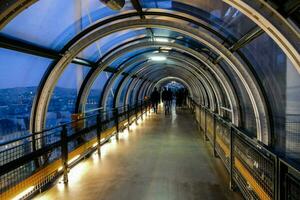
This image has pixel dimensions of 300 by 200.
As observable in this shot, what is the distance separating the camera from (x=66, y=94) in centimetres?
812

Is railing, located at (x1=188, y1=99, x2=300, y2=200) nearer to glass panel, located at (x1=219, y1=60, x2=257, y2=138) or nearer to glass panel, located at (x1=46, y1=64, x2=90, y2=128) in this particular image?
glass panel, located at (x1=219, y1=60, x2=257, y2=138)

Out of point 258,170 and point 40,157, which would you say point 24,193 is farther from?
point 258,170

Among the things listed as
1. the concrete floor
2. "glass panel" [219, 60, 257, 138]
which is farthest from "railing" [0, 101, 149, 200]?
"glass panel" [219, 60, 257, 138]

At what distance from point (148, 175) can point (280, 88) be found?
3031 millimetres

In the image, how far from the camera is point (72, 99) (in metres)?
8.41

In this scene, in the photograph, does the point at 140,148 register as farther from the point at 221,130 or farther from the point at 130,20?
the point at 130,20

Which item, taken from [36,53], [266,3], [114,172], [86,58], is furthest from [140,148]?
[266,3]

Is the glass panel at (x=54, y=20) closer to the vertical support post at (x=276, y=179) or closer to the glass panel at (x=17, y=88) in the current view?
the glass panel at (x=17, y=88)

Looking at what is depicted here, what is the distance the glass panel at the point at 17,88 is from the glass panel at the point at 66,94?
1.15 m

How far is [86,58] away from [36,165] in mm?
3787

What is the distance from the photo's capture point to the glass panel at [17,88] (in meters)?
5.14

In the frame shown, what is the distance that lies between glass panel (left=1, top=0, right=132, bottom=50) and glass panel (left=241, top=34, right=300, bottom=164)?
113 inches

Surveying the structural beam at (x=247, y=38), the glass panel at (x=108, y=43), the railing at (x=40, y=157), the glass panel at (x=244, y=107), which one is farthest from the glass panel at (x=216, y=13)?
the railing at (x=40, y=157)

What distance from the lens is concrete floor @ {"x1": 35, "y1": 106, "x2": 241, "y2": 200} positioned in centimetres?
463
